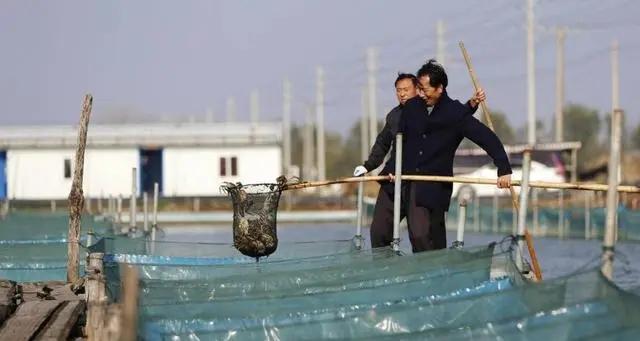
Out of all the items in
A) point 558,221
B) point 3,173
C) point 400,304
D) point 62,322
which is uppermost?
point 3,173

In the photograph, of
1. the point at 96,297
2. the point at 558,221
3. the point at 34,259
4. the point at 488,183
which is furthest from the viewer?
the point at 558,221

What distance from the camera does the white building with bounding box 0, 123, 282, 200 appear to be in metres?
51.1

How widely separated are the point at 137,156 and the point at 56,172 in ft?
10.5

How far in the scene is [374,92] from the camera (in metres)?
62.6

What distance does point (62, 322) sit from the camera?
804cm

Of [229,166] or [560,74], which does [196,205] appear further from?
[560,74]

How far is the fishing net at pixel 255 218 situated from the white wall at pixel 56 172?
40.6 meters

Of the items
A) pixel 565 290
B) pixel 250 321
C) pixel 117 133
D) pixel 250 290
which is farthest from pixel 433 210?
pixel 117 133

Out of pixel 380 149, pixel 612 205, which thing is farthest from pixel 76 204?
pixel 612 205

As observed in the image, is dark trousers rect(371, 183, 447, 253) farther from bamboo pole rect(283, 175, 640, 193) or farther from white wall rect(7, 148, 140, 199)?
white wall rect(7, 148, 140, 199)

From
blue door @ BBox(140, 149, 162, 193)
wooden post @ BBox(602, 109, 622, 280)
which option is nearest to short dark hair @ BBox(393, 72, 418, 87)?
wooden post @ BBox(602, 109, 622, 280)

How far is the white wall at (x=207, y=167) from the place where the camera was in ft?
171

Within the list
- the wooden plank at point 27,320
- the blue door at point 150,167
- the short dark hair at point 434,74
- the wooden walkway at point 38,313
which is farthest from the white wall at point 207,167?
the wooden plank at point 27,320

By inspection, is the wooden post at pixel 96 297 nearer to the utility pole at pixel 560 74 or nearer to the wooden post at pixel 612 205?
the wooden post at pixel 612 205
